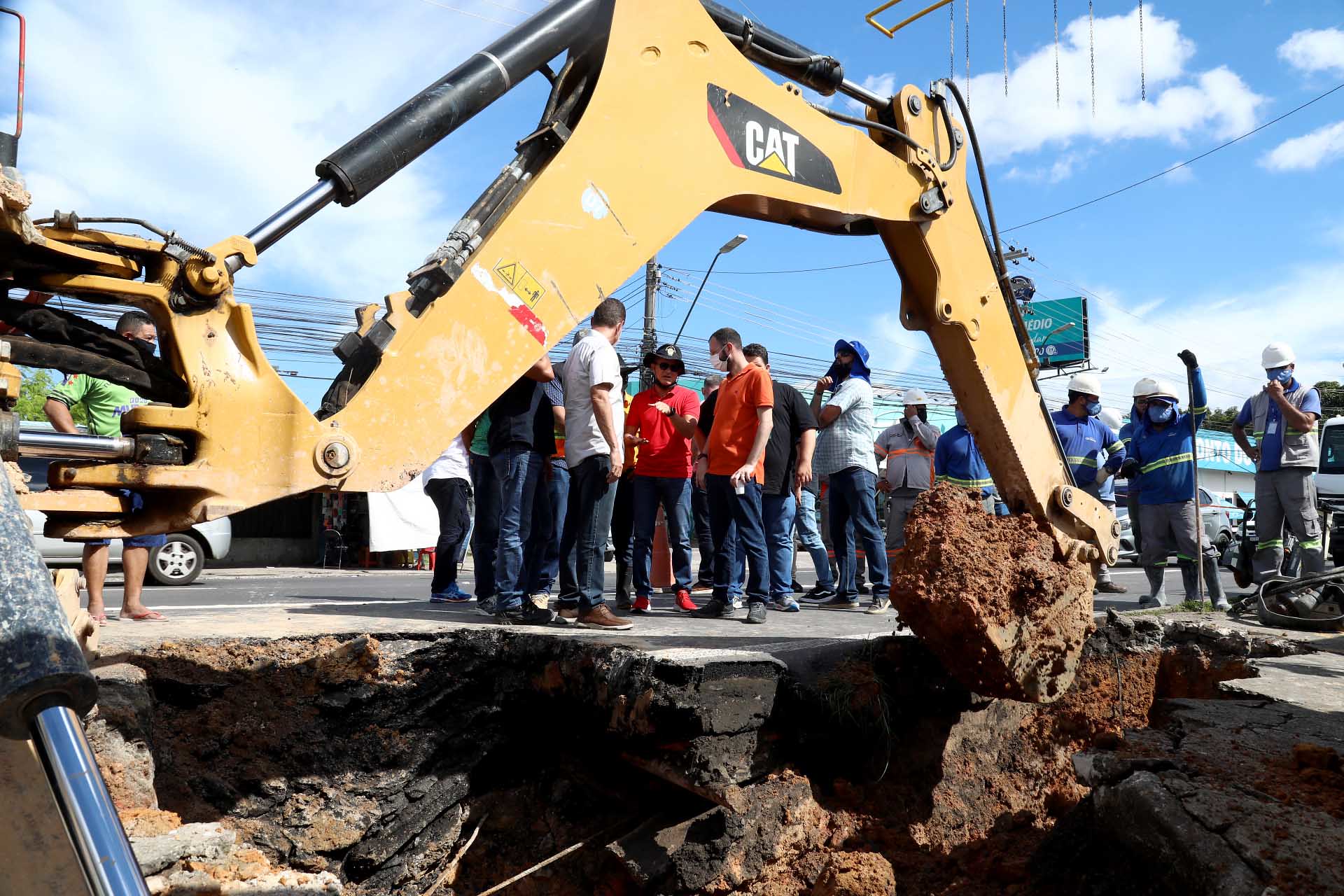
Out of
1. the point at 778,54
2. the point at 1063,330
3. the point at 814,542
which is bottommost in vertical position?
the point at 814,542

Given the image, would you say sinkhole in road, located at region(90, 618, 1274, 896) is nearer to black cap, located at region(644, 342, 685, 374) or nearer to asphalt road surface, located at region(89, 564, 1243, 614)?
asphalt road surface, located at region(89, 564, 1243, 614)

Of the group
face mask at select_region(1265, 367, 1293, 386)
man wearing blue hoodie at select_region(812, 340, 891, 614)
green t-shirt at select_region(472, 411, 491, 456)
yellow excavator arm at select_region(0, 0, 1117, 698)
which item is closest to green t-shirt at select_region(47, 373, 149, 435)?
green t-shirt at select_region(472, 411, 491, 456)

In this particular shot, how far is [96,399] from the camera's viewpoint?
5.25 meters

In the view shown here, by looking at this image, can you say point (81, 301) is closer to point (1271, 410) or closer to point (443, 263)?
point (443, 263)

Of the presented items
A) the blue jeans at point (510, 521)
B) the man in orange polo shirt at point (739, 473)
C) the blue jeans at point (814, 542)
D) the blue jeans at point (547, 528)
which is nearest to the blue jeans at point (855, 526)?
the blue jeans at point (814, 542)

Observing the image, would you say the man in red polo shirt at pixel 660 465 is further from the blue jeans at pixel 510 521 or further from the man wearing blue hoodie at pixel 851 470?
the man wearing blue hoodie at pixel 851 470

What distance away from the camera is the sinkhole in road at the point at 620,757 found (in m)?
3.25

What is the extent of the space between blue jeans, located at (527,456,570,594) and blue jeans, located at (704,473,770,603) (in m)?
0.97

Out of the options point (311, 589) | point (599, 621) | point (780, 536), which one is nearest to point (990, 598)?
point (599, 621)

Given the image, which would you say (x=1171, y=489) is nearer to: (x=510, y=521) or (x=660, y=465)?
(x=660, y=465)

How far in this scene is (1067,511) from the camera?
12.6 ft

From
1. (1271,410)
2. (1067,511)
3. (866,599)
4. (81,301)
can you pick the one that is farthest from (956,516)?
(1271,410)

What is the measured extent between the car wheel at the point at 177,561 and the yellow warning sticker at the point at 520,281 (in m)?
9.51

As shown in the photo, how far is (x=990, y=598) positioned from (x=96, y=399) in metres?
5.04
